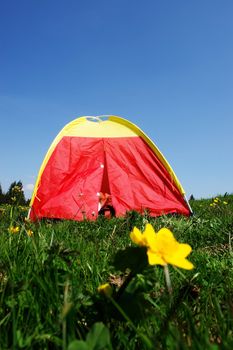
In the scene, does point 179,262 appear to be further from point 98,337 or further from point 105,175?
point 105,175

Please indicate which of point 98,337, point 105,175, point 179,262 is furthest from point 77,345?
point 105,175

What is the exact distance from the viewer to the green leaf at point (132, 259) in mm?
1012

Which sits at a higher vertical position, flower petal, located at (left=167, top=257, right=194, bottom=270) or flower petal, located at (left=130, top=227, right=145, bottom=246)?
flower petal, located at (left=130, top=227, right=145, bottom=246)

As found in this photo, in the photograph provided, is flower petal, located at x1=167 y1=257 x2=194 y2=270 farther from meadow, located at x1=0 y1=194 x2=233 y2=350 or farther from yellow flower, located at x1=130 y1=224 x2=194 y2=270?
meadow, located at x1=0 y1=194 x2=233 y2=350

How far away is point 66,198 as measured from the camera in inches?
296

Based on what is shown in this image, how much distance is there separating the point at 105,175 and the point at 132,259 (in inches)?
290

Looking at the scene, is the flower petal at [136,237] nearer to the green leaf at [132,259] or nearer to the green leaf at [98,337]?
the green leaf at [132,259]

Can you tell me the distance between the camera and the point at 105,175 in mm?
8375

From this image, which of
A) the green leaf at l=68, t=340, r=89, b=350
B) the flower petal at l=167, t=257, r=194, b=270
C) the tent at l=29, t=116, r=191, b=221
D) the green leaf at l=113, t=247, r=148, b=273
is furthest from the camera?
the tent at l=29, t=116, r=191, b=221

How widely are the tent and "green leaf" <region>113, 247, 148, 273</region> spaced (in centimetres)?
617

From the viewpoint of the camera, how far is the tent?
7.68 meters

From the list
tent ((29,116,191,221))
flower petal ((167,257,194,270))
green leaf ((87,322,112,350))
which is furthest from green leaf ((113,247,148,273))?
tent ((29,116,191,221))

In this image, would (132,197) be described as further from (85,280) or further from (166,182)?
(85,280)

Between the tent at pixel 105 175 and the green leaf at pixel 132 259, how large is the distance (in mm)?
6170
